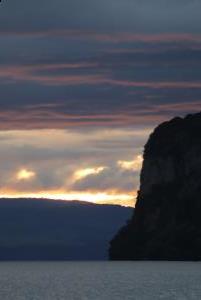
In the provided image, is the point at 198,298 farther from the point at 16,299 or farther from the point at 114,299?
the point at 16,299

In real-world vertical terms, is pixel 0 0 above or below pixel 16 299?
above

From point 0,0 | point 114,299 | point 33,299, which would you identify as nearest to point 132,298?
point 114,299

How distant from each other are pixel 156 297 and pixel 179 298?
597 cm

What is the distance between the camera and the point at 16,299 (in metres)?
197

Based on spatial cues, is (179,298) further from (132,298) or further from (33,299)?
(33,299)

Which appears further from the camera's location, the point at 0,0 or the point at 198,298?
the point at 198,298

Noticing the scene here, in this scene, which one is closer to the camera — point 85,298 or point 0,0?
point 0,0

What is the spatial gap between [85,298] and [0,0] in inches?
4382

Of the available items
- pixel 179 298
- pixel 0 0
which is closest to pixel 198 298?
pixel 179 298

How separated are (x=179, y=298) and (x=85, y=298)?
15.8 m

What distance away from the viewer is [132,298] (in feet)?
652

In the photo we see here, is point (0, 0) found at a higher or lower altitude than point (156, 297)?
higher

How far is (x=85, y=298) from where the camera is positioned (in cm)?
19962

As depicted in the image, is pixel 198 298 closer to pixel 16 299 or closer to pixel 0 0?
pixel 16 299
